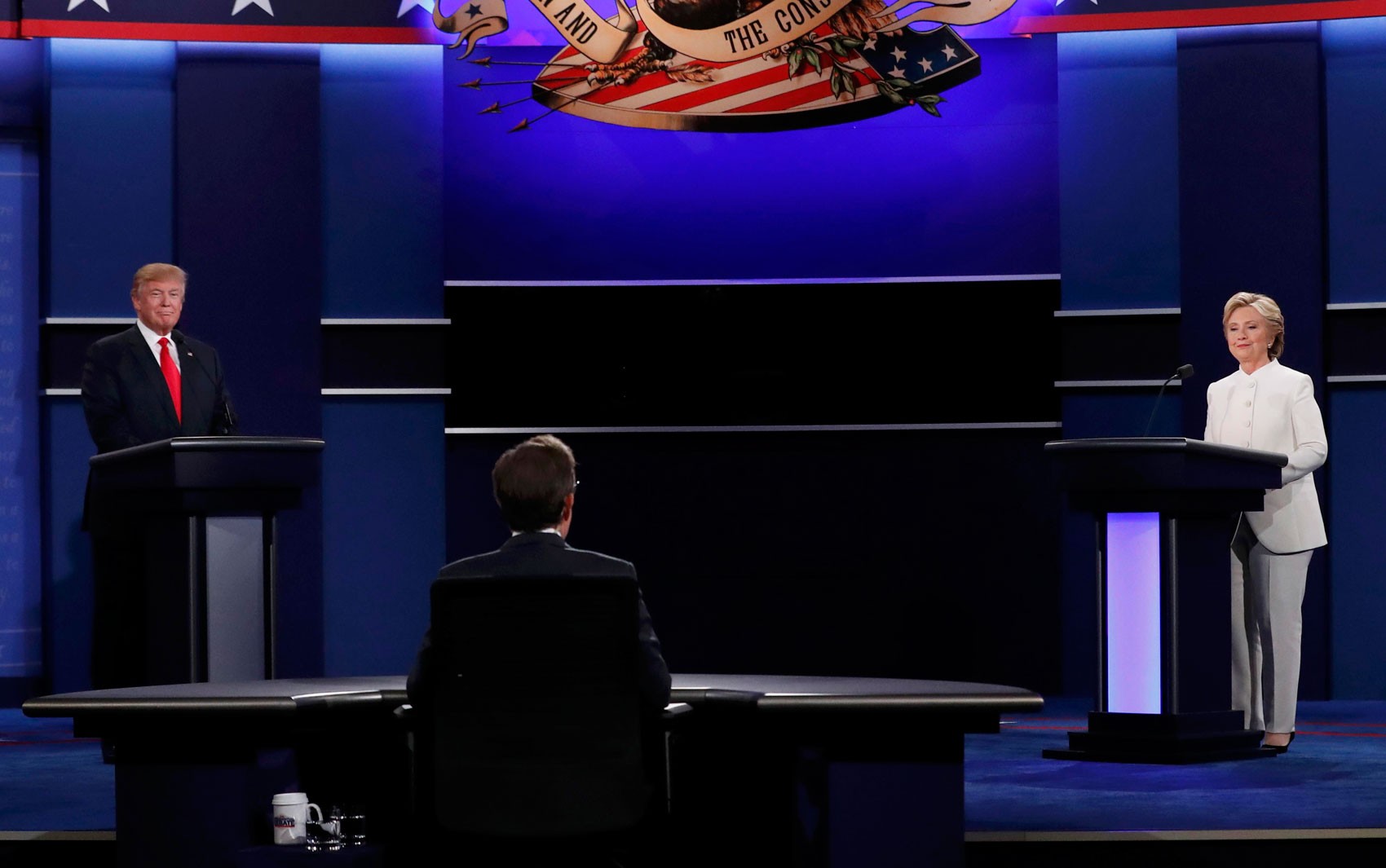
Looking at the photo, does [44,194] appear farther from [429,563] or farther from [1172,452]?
[1172,452]

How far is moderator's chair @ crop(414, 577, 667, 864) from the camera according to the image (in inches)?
98.8

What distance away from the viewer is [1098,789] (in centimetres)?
425

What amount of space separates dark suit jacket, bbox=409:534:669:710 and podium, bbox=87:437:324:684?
1.72 meters

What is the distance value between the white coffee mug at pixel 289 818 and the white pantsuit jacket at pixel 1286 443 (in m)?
3.19

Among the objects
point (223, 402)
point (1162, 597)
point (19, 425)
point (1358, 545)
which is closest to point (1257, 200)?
point (1358, 545)

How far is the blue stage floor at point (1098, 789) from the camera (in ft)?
12.3

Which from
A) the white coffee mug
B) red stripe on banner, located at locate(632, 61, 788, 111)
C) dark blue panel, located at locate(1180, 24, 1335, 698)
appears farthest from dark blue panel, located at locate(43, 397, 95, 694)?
dark blue panel, located at locate(1180, 24, 1335, 698)

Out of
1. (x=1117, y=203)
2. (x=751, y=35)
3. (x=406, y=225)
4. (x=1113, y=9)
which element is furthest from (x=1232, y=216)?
(x=406, y=225)

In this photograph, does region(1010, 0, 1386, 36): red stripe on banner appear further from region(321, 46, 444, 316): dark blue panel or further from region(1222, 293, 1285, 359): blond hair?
region(321, 46, 444, 316): dark blue panel

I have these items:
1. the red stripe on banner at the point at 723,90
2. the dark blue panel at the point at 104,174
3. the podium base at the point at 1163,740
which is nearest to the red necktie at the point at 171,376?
the dark blue panel at the point at 104,174

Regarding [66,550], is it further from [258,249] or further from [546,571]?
[546,571]

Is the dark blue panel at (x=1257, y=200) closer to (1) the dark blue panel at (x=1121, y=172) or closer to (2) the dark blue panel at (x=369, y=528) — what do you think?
(1) the dark blue panel at (x=1121, y=172)

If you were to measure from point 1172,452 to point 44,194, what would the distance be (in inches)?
182

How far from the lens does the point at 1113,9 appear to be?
657 cm
